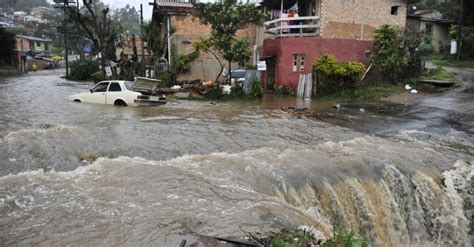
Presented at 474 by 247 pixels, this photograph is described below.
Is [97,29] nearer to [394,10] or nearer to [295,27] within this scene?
[295,27]

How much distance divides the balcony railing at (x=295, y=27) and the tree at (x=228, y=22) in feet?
5.60

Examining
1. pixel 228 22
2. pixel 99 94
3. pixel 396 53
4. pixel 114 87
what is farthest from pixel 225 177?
pixel 396 53

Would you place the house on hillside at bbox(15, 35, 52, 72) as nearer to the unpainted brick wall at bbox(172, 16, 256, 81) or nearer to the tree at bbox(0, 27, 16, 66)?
the tree at bbox(0, 27, 16, 66)

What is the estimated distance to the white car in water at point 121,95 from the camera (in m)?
17.1

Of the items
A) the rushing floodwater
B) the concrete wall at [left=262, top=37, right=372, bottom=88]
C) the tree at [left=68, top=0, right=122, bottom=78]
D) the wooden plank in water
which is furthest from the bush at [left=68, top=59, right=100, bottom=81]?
the wooden plank in water

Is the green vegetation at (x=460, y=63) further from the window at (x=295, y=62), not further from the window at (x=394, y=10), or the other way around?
the window at (x=295, y=62)

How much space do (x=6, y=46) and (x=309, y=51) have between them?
39.3 meters

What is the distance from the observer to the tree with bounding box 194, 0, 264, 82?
72.6ft

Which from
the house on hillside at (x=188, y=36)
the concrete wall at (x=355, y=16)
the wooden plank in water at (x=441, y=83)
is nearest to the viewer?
the wooden plank in water at (x=441, y=83)

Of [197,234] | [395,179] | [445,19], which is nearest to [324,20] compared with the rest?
[395,179]

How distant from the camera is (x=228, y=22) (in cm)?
2258

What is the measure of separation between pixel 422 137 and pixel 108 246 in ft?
36.1

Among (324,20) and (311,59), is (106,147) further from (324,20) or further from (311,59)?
(324,20)

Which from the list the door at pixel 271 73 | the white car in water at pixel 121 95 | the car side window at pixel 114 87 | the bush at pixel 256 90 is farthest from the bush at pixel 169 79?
the car side window at pixel 114 87
